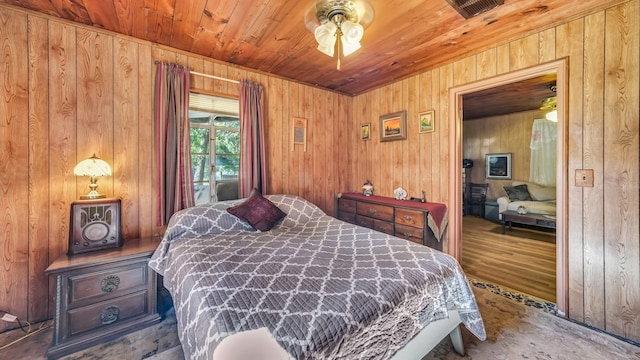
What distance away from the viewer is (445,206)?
110 inches

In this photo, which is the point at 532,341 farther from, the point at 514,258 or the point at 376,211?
the point at 514,258

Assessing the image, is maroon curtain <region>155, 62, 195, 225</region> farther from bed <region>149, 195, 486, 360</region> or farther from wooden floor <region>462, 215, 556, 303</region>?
wooden floor <region>462, 215, 556, 303</region>

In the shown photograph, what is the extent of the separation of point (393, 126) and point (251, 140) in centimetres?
193

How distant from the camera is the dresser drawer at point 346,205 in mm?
3453

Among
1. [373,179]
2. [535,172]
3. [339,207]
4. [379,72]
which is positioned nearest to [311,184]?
[339,207]

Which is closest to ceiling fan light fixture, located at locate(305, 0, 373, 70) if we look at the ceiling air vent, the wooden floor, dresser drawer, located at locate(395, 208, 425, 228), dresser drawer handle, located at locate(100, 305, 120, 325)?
the ceiling air vent

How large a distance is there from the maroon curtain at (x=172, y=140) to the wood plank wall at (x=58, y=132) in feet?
0.37

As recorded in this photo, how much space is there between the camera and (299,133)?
11.1 feet

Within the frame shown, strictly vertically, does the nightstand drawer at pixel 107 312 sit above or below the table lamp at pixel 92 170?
below

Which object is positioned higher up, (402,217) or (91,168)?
(91,168)

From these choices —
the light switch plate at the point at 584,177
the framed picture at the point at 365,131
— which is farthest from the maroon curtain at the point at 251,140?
the light switch plate at the point at 584,177

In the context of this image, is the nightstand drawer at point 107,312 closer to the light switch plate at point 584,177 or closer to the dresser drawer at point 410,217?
the dresser drawer at point 410,217

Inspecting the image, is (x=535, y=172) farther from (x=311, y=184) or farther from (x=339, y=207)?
(x=311, y=184)

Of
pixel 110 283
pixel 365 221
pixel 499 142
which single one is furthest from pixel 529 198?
pixel 110 283
